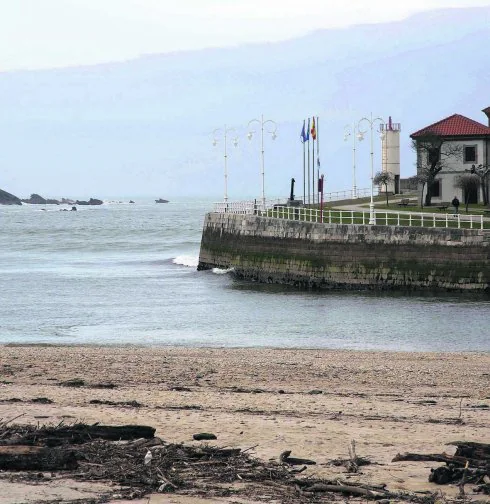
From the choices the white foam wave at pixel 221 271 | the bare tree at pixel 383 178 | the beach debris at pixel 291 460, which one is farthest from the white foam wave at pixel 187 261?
the beach debris at pixel 291 460

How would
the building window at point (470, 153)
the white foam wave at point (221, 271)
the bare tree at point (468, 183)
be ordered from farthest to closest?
the building window at point (470, 153)
the bare tree at point (468, 183)
the white foam wave at point (221, 271)

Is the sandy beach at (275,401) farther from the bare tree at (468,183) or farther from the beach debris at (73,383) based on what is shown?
the bare tree at (468,183)

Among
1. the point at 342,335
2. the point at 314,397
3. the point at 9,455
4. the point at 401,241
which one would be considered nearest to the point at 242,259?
the point at 401,241

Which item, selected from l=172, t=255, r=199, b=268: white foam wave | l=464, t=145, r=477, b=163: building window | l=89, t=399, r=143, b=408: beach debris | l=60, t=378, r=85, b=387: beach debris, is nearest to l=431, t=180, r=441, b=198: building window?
l=464, t=145, r=477, b=163: building window

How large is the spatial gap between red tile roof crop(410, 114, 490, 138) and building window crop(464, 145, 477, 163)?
2.63ft

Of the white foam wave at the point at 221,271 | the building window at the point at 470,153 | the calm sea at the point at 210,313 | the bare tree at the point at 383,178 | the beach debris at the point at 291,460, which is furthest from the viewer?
the bare tree at the point at 383,178

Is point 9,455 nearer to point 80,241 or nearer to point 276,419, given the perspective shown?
point 276,419

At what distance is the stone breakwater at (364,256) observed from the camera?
39594mm

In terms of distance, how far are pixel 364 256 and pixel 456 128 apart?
25005mm

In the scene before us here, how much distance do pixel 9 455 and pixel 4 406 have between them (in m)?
3.28

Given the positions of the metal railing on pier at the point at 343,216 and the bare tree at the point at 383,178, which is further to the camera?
the bare tree at the point at 383,178

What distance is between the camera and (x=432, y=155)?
210 ft

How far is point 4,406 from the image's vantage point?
13.3 m

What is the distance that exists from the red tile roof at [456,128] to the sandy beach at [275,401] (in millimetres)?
43696
